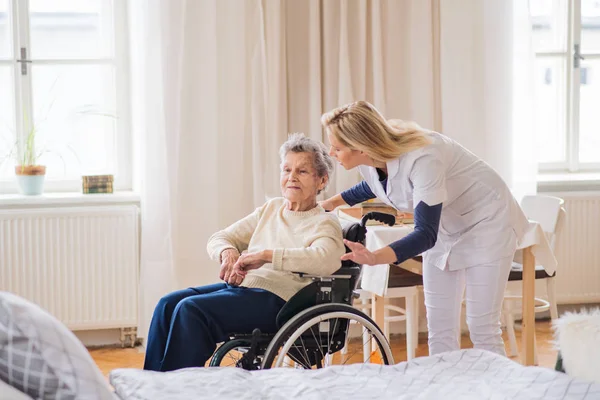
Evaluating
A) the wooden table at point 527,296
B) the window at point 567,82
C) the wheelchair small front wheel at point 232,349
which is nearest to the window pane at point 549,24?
the window at point 567,82

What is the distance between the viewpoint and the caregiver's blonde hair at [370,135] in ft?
8.23

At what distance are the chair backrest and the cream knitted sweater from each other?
1487 mm

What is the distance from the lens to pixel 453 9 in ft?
14.0

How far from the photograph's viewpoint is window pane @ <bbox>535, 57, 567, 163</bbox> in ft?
15.8

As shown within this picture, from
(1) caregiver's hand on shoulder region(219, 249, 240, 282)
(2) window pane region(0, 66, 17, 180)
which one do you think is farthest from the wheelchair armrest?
(2) window pane region(0, 66, 17, 180)

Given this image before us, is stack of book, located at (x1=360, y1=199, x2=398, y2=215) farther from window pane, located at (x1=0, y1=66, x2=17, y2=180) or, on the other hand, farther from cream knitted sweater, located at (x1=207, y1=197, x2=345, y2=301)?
window pane, located at (x1=0, y1=66, x2=17, y2=180)

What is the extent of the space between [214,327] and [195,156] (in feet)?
5.27

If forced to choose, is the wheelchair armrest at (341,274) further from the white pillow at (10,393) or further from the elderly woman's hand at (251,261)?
the white pillow at (10,393)

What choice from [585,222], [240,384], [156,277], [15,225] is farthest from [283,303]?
Result: [585,222]

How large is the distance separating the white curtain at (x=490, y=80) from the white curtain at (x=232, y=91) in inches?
4.9

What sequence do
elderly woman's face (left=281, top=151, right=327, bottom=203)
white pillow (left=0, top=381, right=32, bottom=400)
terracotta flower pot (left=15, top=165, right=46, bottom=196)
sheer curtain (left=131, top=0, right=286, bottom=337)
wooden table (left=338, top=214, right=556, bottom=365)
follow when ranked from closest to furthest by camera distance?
white pillow (left=0, top=381, right=32, bottom=400) → elderly woman's face (left=281, top=151, right=327, bottom=203) → wooden table (left=338, top=214, right=556, bottom=365) → sheer curtain (left=131, top=0, right=286, bottom=337) → terracotta flower pot (left=15, top=165, right=46, bottom=196)

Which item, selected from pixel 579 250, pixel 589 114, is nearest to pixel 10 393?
pixel 579 250

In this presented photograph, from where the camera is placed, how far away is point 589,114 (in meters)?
4.90

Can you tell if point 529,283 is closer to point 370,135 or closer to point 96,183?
point 370,135
